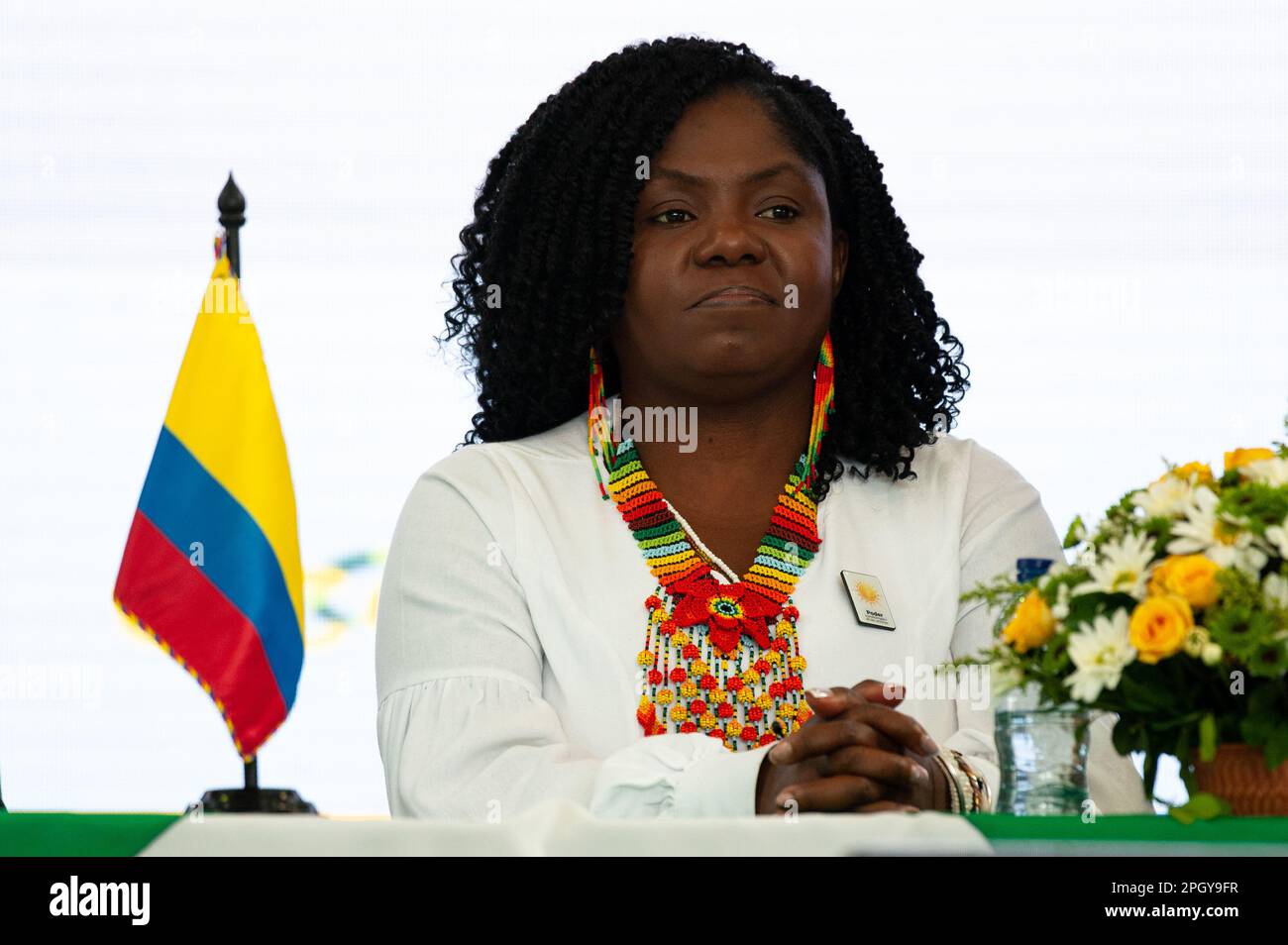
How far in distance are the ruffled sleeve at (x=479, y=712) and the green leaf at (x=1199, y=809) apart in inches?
21.8

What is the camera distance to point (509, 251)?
9.98ft

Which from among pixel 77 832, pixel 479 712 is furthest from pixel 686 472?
pixel 77 832

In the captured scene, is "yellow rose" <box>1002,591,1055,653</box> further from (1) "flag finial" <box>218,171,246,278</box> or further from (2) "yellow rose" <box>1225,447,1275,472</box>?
(1) "flag finial" <box>218,171,246,278</box>

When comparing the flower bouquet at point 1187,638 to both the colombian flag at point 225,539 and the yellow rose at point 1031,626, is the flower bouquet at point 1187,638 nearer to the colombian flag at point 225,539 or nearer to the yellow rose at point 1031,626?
the yellow rose at point 1031,626

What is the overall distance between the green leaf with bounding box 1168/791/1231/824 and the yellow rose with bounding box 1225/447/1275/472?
42cm

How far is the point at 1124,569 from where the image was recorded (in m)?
1.84

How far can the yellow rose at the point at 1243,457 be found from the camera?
1974mm

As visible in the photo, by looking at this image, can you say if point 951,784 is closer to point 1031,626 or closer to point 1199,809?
point 1031,626

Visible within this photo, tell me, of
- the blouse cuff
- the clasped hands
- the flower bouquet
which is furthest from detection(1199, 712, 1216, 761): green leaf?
the blouse cuff

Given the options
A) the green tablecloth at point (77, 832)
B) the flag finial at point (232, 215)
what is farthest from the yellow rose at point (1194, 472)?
the flag finial at point (232, 215)
